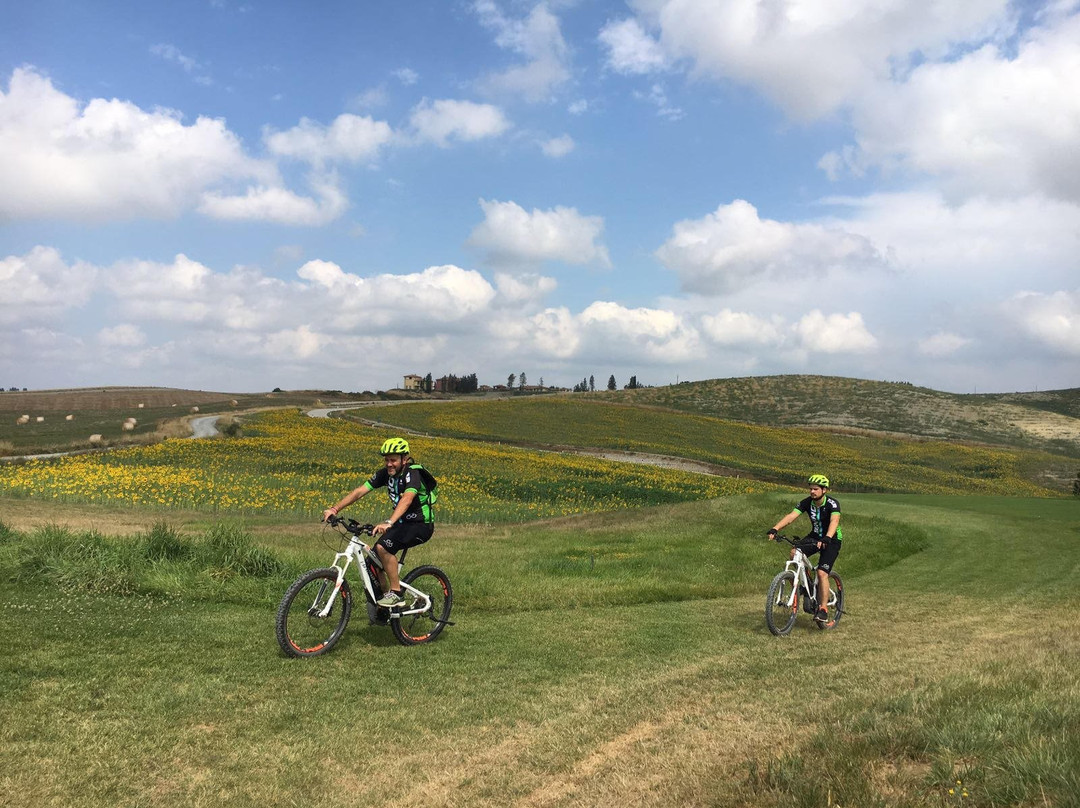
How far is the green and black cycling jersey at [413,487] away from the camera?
9203 millimetres

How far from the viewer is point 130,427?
62.1m

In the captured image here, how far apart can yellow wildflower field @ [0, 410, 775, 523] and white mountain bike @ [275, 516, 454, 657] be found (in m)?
15.7

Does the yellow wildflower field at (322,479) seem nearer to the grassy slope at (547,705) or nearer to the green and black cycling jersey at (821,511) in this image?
the grassy slope at (547,705)

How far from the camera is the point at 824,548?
12.1 meters

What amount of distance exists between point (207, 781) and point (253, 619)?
4760 mm

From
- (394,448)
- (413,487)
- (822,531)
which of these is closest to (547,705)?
(413,487)

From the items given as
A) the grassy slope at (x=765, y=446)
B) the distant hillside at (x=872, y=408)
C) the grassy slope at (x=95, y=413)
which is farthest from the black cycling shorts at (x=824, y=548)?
the distant hillside at (x=872, y=408)

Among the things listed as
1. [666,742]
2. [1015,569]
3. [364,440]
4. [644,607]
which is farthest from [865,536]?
[364,440]

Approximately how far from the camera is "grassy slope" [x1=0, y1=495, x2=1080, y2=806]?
4898 millimetres

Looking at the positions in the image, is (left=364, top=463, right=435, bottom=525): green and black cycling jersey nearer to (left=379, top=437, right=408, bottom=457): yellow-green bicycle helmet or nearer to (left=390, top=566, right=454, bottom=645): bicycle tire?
(left=379, top=437, right=408, bottom=457): yellow-green bicycle helmet

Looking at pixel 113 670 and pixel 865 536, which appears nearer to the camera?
pixel 113 670

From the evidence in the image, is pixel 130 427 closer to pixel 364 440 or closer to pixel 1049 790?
pixel 364 440

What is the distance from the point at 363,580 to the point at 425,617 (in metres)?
1.30

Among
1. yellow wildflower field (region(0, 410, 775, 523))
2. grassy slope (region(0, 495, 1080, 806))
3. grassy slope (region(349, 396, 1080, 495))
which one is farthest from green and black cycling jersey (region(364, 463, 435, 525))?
grassy slope (region(349, 396, 1080, 495))
